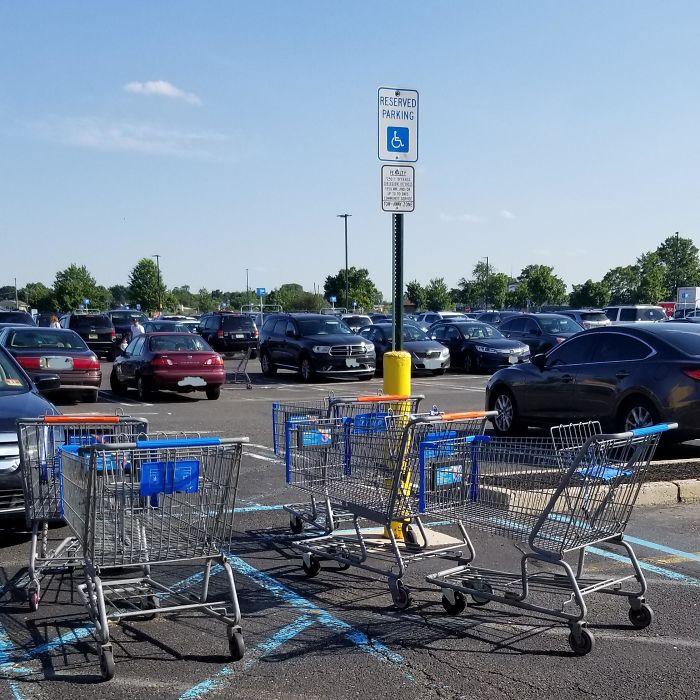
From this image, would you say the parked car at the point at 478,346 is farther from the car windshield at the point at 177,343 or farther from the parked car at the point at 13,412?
the parked car at the point at 13,412

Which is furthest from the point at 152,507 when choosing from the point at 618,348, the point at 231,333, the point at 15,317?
the point at 231,333

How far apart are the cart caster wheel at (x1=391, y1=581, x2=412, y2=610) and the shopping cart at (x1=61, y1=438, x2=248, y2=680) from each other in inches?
38.8

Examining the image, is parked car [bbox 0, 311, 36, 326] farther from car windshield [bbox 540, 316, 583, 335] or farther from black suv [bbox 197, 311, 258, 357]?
car windshield [bbox 540, 316, 583, 335]

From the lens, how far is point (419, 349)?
24078mm

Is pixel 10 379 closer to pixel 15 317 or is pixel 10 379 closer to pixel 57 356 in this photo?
pixel 57 356

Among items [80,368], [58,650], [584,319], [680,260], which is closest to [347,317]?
[584,319]

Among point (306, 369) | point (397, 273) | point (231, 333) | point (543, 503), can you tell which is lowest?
point (306, 369)

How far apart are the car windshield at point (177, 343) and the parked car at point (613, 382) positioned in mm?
7805

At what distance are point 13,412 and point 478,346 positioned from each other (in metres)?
19.4

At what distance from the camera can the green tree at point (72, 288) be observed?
320ft

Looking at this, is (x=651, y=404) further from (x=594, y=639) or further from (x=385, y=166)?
(x=594, y=639)

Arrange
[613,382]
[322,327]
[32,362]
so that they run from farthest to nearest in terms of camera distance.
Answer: [322,327] < [32,362] < [613,382]

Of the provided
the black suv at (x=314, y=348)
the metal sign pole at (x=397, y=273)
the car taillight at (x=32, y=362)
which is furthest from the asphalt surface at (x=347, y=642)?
the black suv at (x=314, y=348)

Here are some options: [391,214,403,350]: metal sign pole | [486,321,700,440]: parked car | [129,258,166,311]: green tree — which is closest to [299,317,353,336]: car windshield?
[486,321,700,440]: parked car
